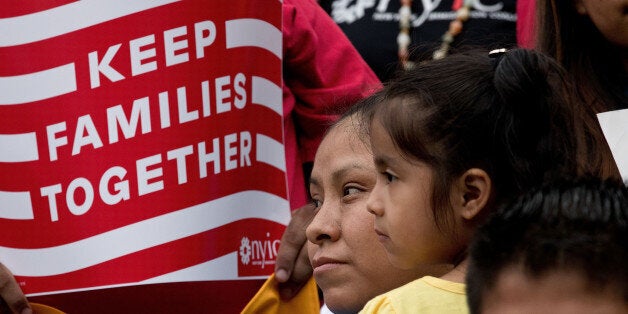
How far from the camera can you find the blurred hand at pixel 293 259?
221 cm

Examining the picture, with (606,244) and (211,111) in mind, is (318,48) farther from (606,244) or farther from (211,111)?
(606,244)

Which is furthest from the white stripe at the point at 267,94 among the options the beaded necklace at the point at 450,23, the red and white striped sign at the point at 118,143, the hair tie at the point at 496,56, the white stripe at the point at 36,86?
the beaded necklace at the point at 450,23

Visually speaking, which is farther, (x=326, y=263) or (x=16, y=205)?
(x=326, y=263)

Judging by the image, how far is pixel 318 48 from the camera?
8.94 ft

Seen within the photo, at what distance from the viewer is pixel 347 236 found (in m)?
2.15

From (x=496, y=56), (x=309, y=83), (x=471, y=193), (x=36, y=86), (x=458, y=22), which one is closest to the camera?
(x=471, y=193)

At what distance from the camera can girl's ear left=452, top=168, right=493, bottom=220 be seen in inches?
69.6

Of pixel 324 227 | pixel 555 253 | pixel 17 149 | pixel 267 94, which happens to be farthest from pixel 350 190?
pixel 555 253

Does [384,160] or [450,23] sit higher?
[384,160]

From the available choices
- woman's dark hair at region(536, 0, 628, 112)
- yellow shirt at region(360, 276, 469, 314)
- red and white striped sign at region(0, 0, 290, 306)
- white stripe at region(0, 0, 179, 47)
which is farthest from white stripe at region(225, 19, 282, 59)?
yellow shirt at region(360, 276, 469, 314)

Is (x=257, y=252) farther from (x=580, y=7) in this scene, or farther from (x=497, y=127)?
(x=580, y=7)

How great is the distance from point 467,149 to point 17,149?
70cm

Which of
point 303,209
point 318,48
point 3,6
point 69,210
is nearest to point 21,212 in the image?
point 69,210

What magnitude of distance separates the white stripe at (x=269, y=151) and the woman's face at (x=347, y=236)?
9 centimetres
